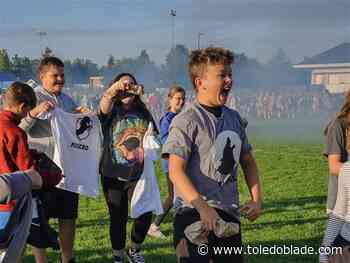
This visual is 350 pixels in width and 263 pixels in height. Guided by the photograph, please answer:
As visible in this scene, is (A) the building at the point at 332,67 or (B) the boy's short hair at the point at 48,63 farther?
(A) the building at the point at 332,67

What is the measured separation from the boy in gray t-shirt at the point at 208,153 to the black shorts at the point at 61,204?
5.97 ft

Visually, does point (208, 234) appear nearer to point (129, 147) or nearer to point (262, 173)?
point (129, 147)

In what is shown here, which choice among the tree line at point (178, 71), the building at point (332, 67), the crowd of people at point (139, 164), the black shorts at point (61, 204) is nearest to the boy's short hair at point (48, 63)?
the crowd of people at point (139, 164)

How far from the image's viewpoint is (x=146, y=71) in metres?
40.6

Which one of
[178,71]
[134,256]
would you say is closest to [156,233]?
[134,256]

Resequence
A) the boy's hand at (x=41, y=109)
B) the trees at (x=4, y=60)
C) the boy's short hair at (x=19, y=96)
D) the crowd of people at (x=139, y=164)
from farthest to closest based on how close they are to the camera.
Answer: the trees at (x=4, y=60), the boy's hand at (x=41, y=109), the boy's short hair at (x=19, y=96), the crowd of people at (x=139, y=164)

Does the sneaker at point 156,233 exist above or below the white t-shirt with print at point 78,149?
below

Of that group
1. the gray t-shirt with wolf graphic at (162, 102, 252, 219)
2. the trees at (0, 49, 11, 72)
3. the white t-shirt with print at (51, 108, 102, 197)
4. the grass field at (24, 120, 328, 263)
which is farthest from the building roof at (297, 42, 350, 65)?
the gray t-shirt with wolf graphic at (162, 102, 252, 219)

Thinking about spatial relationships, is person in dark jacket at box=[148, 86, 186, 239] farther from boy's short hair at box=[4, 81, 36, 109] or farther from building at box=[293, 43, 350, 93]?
building at box=[293, 43, 350, 93]

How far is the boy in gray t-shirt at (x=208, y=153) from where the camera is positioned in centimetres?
301

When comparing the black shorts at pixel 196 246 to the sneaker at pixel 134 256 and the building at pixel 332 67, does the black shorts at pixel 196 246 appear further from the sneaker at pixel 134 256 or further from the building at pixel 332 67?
the building at pixel 332 67

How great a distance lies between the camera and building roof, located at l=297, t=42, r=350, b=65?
1538 inches

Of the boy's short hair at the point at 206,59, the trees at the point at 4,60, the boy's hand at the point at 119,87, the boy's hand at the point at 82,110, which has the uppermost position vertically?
the trees at the point at 4,60

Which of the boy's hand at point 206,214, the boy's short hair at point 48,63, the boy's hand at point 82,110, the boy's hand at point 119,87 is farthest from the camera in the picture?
the boy's hand at point 82,110
